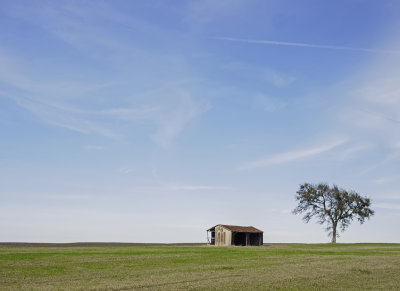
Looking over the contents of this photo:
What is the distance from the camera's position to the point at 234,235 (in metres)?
92.8

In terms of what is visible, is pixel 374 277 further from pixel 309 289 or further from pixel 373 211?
pixel 373 211

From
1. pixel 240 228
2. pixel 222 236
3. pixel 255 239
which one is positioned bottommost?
pixel 255 239

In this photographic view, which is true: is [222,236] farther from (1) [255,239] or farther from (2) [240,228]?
(1) [255,239]

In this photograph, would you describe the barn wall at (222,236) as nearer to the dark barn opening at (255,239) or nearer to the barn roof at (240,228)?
the barn roof at (240,228)

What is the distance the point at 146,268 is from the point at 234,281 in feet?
36.1

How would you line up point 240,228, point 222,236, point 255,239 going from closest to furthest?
point 222,236 → point 240,228 → point 255,239

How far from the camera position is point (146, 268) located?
3378 cm

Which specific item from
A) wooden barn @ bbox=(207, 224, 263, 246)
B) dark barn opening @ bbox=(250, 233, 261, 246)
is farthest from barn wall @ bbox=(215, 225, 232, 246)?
dark barn opening @ bbox=(250, 233, 261, 246)

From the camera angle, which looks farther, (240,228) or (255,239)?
(255,239)

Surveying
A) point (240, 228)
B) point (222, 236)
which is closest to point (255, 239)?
point (240, 228)

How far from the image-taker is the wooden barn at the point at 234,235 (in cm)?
9144

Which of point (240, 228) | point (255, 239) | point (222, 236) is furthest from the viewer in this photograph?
point (255, 239)

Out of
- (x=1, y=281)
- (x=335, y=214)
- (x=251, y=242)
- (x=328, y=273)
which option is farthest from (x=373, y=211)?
(x=1, y=281)

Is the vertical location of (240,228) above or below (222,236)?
above
